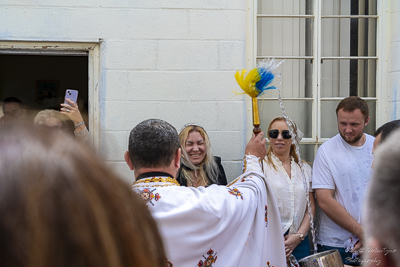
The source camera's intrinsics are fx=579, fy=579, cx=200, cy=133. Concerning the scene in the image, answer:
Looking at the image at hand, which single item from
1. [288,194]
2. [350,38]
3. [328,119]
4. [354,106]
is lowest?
[288,194]

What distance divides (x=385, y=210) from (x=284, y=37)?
4.13m

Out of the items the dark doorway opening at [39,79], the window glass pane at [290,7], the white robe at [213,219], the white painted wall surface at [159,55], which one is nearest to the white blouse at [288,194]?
the white painted wall surface at [159,55]

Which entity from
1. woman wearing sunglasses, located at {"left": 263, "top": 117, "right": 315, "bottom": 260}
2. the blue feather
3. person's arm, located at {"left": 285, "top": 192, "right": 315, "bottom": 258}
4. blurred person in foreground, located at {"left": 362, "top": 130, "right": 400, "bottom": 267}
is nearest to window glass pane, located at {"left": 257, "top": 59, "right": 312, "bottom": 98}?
woman wearing sunglasses, located at {"left": 263, "top": 117, "right": 315, "bottom": 260}

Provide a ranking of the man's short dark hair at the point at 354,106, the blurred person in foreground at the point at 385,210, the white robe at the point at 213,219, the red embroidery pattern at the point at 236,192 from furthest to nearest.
Answer: the man's short dark hair at the point at 354,106 → the red embroidery pattern at the point at 236,192 → the white robe at the point at 213,219 → the blurred person in foreground at the point at 385,210

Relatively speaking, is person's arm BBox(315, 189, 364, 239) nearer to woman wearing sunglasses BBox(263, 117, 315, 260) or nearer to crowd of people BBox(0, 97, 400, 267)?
A: crowd of people BBox(0, 97, 400, 267)

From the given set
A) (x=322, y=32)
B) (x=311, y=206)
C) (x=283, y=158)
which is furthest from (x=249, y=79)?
(x=322, y=32)

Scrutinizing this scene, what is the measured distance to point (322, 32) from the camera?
5.04 meters

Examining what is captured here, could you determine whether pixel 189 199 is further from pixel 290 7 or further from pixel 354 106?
pixel 290 7

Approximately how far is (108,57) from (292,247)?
2.06 metres

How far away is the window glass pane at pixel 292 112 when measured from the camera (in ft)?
16.2

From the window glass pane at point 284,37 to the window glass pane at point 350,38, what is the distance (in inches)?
6.3

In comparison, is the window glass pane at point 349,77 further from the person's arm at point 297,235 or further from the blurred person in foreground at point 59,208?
the blurred person in foreground at point 59,208

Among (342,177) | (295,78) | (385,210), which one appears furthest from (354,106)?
(385,210)

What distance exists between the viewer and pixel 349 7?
16.7 feet
